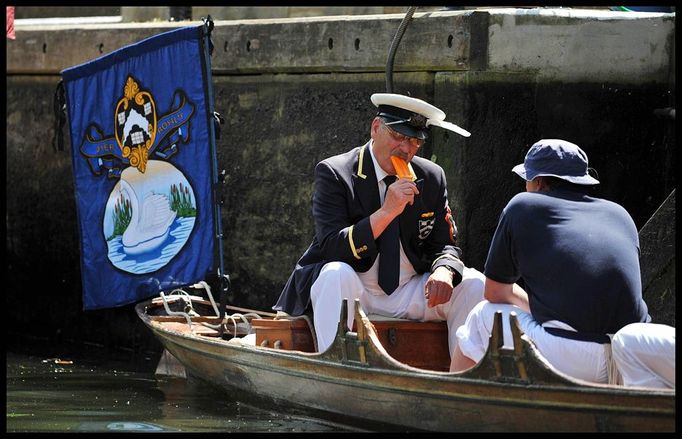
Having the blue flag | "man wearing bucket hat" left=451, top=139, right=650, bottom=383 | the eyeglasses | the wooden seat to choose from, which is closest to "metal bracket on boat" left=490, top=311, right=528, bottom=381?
"man wearing bucket hat" left=451, top=139, right=650, bottom=383

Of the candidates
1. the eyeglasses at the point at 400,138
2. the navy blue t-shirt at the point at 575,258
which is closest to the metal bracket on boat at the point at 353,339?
the navy blue t-shirt at the point at 575,258

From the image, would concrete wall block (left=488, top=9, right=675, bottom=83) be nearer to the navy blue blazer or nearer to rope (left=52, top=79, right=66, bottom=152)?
the navy blue blazer

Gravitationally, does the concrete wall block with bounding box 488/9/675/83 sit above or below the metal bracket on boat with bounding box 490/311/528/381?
above

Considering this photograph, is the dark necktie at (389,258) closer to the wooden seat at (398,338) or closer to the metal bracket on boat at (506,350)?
the wooden seat at (398,338)

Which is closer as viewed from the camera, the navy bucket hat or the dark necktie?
the navy bucket hat

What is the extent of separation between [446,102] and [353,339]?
2.28 metres

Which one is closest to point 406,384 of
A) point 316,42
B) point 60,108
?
point 316,42

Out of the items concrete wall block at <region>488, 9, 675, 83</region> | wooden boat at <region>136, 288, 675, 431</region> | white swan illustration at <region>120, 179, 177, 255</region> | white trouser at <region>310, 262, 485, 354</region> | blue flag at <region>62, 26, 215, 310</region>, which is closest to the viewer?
wooden boat at <region>136, 288, 675, 431</region>

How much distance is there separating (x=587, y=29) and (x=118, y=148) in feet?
9.45

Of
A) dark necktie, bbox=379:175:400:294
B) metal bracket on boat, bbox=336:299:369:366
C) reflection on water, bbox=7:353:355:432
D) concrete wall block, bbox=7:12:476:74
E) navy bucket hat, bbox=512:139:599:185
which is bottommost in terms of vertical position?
reflection on water, bbox=7:353:355:432

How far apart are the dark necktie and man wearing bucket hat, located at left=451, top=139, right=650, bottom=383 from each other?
92 cm

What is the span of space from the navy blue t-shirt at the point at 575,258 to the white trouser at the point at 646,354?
0.18 m

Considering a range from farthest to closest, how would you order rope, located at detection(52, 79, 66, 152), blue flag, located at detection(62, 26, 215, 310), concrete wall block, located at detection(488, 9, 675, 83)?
1. rope, located at detection(52, 79, 66, 152)
2. blue flag, located at detection(62, 26, 215, 310)
3. concrete wall block, located at detection(488, 9, 675, 83)

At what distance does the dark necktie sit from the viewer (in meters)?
6.57
